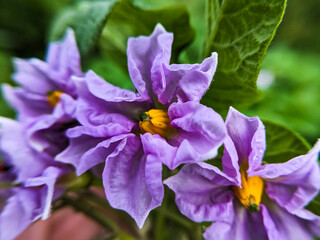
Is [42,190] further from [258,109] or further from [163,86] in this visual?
[258,109]

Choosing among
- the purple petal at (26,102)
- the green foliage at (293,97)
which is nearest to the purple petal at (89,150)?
the purple petal at (26,102)

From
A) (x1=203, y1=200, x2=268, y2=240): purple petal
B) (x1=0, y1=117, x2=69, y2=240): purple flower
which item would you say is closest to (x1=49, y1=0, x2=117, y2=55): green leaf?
(x1=0, y1=117, x2=69, y2=240): purple flower

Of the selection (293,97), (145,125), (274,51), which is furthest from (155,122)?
(274,51)

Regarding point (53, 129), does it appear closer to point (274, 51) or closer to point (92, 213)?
point (92, 213)

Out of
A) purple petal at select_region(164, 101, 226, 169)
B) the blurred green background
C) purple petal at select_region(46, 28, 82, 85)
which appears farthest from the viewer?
the blurred green background

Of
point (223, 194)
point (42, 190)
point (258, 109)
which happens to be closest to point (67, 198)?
point (42, 190)

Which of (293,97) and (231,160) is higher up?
(231,160)

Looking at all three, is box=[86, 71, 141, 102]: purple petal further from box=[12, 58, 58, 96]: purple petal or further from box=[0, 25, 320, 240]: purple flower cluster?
box=[12, 58, 58, 96]: purple petal
